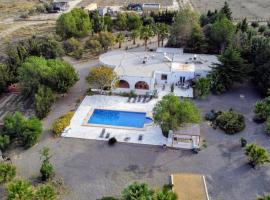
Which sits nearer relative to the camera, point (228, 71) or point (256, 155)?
point (256, 155)

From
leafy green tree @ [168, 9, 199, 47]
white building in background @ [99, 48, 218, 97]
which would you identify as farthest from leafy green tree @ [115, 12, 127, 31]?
white building in background @ [99, 48, 218, 97]

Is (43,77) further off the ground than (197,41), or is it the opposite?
(197,41)

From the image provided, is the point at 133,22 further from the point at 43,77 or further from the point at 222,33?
the point at 43,77

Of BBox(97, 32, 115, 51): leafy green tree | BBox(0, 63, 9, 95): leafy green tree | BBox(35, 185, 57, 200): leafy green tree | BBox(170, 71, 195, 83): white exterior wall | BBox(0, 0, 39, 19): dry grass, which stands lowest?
BBox(35, 185, 57, 200): leafy green tree

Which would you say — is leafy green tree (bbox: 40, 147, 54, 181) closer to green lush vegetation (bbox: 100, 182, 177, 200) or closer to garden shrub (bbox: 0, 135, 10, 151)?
garden shrub (bbox: 0, 135, 10, 151)

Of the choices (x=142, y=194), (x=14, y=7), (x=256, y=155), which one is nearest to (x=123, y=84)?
(x=256, y=155)

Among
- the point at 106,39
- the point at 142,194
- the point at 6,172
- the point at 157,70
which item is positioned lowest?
the point at 6,172
